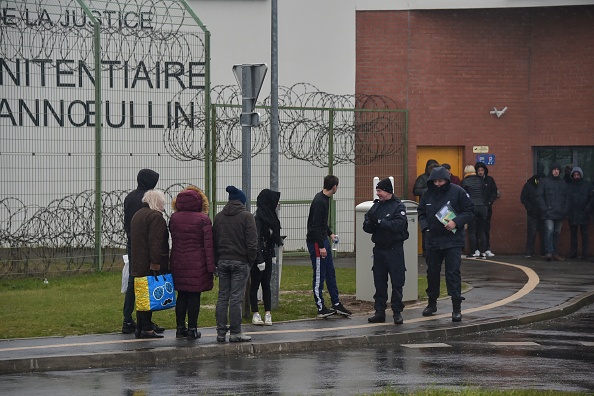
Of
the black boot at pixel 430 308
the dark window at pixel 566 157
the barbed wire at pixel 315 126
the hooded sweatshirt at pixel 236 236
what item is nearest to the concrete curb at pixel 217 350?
the black boot at pixel 430 308

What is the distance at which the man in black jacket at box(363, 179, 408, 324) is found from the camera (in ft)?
45.8

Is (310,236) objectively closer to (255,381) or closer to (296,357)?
(296,357)

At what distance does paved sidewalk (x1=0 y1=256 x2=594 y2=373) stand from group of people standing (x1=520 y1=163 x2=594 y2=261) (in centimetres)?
479

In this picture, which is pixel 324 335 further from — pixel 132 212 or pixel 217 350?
pixel 132 212

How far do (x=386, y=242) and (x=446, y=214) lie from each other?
0.85 meters

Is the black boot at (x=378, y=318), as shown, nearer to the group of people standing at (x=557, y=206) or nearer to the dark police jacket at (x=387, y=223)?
the dark police jacket at (x=387, y=223)

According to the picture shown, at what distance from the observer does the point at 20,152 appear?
18.3 metres

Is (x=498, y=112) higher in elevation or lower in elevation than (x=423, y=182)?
higher

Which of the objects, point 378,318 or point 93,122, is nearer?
point 378,318

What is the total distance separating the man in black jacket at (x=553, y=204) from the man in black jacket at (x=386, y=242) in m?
9.83

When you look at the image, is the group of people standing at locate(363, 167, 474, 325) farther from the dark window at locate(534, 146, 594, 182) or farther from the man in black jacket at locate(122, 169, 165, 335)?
the dark window at locate(534, 146, 594, 182)

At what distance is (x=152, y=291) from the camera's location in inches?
484

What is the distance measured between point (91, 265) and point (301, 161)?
5503 mm

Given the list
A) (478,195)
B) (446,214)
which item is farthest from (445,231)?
(478,195)
